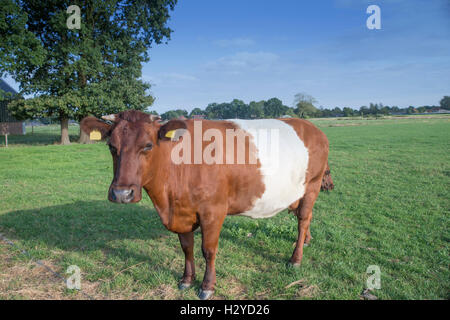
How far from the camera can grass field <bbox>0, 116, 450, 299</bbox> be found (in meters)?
3.48

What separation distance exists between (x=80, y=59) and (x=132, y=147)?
22.6 m

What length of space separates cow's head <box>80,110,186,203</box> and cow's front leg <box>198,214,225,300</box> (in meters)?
0.90

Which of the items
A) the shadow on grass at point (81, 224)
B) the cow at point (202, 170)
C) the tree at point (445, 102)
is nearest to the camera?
the cow at point (202, 170)

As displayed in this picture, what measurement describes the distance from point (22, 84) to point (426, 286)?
26972 mm

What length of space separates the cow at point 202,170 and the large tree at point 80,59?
68.4 feet

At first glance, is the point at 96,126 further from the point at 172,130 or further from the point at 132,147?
the point at 172,130

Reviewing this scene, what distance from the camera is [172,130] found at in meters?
2.90

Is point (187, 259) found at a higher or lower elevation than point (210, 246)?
lower

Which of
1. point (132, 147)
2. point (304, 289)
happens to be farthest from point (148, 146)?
point (304, 289)

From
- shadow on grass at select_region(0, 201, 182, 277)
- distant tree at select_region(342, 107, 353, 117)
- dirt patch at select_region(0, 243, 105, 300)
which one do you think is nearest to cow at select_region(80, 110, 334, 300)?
shadow on grass at select_region(0, 201, 182, 277)

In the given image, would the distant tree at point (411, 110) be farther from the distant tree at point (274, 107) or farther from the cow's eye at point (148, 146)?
the cow's eye at point (148, 146)

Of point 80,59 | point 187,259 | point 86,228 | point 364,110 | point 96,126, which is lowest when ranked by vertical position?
point 86,228

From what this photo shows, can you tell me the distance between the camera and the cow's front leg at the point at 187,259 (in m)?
3.50

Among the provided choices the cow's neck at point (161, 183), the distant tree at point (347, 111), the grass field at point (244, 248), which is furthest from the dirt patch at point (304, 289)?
the distant tree at point (347, 111)
